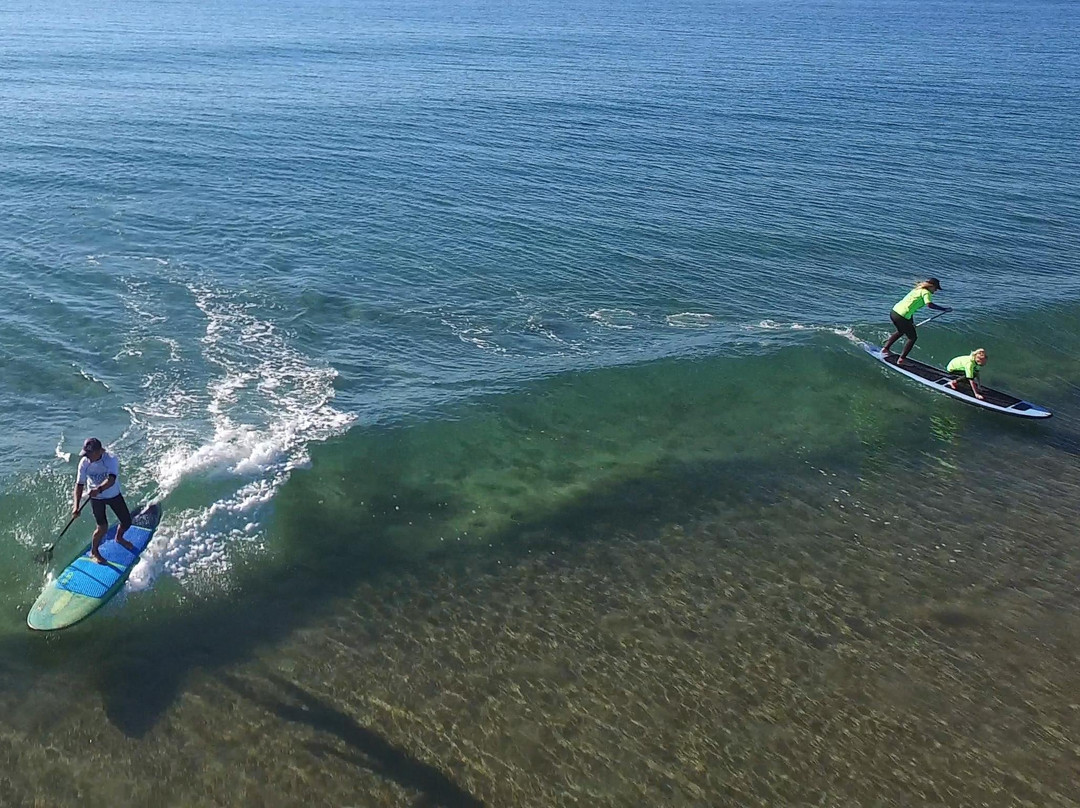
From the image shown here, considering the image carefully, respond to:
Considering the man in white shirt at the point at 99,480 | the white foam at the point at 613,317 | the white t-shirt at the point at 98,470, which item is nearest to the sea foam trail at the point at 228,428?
the man in white shirt at the point at 99,480

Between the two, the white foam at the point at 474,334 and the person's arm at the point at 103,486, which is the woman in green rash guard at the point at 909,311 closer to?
the white foam at the point at 474,334

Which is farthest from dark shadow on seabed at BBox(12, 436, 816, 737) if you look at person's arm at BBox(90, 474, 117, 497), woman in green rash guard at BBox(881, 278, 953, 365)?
woman in green rash guard at BBox(881, 278, 953, 365)

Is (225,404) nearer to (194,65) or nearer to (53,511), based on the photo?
(53,511)

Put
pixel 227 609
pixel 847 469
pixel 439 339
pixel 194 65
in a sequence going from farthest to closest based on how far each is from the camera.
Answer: pixel 194 65 < pixel 439 339 < pixel 847 469 < pixel 227 609

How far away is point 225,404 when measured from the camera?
99.2 ft

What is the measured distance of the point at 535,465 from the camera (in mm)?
28359

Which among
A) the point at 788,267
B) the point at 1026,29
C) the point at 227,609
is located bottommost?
the point at 227,609

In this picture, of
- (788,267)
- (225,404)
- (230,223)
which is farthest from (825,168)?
(225,404)

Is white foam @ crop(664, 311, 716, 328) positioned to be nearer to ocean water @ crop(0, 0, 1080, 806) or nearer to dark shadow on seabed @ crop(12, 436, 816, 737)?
ocean water @ crop(0, 0, 1080, 806)

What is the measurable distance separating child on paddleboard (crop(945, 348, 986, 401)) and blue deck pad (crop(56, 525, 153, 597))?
30.0 meters

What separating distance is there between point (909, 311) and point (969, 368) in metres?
3.45

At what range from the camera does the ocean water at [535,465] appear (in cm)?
1823

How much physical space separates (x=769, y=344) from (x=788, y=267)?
371 inches

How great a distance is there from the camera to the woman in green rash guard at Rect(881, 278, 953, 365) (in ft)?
107
